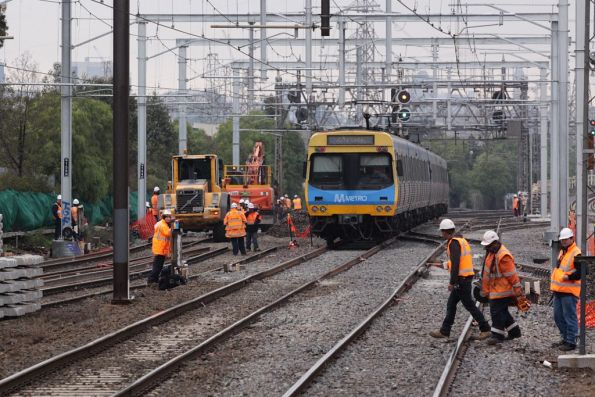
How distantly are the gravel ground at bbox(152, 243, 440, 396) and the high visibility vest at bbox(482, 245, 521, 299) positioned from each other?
6.94 feet

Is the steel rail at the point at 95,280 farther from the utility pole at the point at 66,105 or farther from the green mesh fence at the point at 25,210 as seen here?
the green mesh fence at the point at 25,210

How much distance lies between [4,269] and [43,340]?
108 inches

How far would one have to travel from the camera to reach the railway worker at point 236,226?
102 ft

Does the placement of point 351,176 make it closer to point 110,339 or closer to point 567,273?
point 110,339

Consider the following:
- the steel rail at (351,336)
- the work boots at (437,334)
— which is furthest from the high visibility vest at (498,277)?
the steel rail at (351,336)

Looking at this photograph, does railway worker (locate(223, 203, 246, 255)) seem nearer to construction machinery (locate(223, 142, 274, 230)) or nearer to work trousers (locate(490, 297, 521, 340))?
construction machinery (locate(223, 142, 274, 230))

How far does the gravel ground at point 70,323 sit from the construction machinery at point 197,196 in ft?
53.7

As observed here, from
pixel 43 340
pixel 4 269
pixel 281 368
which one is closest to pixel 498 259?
pixel 281 368

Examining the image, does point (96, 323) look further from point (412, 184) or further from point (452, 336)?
point (412, 184)

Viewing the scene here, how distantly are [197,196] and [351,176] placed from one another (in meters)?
8.13

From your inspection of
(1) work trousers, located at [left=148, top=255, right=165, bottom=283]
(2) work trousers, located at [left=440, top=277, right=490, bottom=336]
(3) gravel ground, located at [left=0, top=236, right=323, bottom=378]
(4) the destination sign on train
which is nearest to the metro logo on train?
(4) the destination sign on train

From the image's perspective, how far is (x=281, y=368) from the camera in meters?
13.1

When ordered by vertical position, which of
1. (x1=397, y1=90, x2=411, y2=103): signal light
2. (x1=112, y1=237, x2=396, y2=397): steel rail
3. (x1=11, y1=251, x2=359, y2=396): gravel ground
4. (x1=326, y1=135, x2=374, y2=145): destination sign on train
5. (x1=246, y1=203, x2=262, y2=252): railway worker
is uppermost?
(x1=397, y1=90, x2=411, y2=103): signal light

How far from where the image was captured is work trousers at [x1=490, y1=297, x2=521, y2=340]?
1476cm
